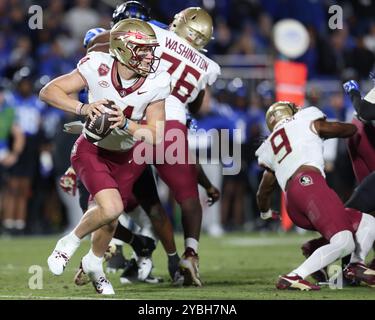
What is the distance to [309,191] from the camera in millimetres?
6441

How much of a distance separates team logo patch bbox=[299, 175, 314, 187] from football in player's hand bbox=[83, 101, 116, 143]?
138 centimetres

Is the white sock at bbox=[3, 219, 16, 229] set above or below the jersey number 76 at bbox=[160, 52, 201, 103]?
below

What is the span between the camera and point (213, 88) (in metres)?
13.0

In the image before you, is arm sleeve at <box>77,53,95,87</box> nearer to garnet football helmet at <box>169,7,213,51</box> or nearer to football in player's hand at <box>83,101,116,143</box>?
football in player's hand at <box>83,101,116,143</box>

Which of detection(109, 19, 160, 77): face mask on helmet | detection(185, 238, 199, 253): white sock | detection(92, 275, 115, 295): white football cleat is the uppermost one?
detection(109, 19, 160, 77): face mask on helmet

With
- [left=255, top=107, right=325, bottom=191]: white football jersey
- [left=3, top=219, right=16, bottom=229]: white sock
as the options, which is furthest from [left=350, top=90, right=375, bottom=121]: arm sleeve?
[left=3, top=219, right=16, bottom=229]: white sock

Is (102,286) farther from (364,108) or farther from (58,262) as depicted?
(364,108)

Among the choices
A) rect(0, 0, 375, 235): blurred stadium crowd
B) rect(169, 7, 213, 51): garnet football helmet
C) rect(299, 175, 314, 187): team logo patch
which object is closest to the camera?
rect(299, 175, 314, 187): team logo patch

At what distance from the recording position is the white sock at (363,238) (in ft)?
21.7

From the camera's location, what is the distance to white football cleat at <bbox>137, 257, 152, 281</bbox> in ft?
23.8

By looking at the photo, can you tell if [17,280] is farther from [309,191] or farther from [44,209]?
[44,209]

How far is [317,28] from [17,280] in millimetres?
8743

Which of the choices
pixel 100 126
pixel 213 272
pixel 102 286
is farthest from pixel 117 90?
pixel 213 272

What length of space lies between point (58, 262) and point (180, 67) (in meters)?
1.94
